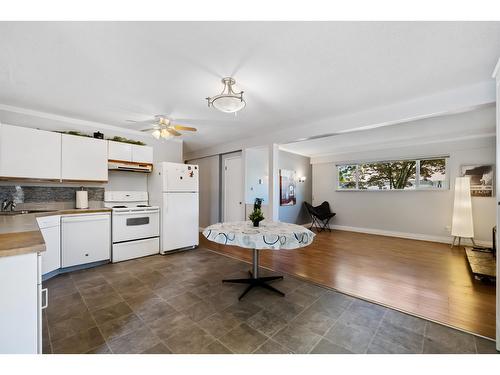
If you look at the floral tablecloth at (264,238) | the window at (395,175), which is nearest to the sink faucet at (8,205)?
the floral tablecloth at (264,238)

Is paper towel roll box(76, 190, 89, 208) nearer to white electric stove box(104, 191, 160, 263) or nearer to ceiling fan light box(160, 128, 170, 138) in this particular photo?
white electric stove box(104, 191, 160, 263)

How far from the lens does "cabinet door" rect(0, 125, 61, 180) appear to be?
275 cm

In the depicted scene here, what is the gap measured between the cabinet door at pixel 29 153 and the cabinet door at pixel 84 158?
9 cm

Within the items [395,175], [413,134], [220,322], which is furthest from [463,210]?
[220,322]

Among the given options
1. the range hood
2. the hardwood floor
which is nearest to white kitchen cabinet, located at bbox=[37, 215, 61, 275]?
the range hood

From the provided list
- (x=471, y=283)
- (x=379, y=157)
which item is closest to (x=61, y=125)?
(x=471, y=283)

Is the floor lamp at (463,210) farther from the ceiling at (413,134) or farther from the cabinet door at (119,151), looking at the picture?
the cabinet door at (119,151)

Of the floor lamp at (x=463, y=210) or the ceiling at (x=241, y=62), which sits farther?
the floor lamp at (x=463, y=210)

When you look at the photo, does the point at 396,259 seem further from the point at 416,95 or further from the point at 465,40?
the point at 465,40

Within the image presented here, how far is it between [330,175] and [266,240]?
5224 millimetres

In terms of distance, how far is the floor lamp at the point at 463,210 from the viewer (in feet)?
13.6

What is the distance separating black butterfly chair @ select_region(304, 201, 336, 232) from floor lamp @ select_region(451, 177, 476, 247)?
2.56 metres

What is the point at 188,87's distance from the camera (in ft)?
8.05

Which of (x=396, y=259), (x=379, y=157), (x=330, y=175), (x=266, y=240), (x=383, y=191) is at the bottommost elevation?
(x=396, y=259)
